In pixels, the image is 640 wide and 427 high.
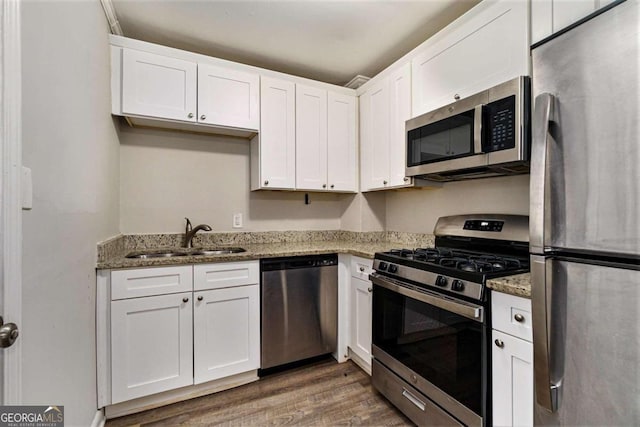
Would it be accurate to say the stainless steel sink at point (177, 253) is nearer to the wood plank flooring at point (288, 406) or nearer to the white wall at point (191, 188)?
the white wall at point (191, 188)

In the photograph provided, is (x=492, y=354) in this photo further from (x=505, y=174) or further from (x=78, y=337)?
(x=78, y=337)

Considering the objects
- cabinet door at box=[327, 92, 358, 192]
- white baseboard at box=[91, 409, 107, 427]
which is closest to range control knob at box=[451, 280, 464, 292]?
cabinet door at box=[327, 92, 358, 192]

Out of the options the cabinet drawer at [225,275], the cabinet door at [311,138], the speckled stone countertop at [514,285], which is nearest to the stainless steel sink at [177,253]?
the cabinet drawer at [225,275]

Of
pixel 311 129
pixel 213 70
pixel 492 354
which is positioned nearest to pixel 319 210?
pixel 311 129

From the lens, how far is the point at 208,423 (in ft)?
5.38

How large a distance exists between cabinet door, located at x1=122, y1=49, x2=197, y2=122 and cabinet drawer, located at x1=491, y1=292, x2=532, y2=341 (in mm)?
2170

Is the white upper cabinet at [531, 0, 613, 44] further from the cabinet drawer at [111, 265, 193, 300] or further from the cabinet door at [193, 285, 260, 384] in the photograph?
the cabinet drawer at [111, 265, 193, 300]

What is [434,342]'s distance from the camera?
1446mm

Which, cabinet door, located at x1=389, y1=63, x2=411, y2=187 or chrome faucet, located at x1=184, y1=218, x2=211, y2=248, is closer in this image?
cabinet door, located at x1=389, y1=63, x2=411, y2=187

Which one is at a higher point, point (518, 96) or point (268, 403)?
point (518, 96)

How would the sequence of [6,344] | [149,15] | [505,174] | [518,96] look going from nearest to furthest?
[6,344]
[518,96]
[505,174]
[149,15]

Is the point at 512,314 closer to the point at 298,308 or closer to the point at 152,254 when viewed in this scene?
the point at 298,308

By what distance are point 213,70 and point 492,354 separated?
96.2 inches

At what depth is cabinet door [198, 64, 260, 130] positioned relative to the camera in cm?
212
